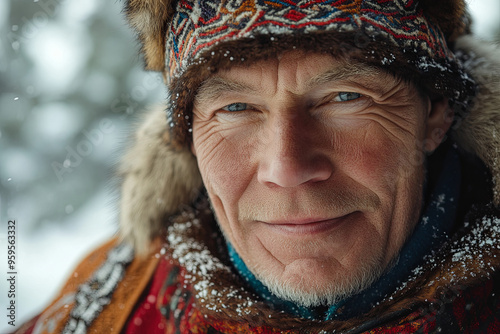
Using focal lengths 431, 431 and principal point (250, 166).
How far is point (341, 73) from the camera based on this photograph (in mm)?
1379

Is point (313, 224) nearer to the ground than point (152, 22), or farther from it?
nearer to the ground

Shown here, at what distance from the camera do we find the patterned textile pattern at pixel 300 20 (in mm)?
1303

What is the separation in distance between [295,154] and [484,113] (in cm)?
76

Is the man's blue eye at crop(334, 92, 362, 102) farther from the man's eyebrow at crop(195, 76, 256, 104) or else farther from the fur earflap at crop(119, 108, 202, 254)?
the fur earflap at crop(119, 108, 202, 254)

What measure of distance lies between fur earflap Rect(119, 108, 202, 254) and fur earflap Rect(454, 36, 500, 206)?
1.21 metres

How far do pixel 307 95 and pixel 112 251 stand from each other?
150 centimetres

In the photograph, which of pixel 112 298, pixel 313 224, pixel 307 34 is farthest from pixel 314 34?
pixel 112 298

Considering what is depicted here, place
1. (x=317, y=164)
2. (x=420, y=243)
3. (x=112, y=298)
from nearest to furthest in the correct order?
1. (x=317, y=164)
2. (x=420, y=243)
3. (x=112, y=298)

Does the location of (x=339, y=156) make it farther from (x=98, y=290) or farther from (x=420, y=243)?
(x=98, y=290)

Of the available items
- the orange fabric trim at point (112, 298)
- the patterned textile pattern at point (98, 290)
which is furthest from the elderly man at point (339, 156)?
the patterned textile pattern at point (98, 290)

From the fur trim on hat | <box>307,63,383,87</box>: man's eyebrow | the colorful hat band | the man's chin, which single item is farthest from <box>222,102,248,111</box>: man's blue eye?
the man's chin

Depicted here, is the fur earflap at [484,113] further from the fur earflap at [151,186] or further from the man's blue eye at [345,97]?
the fur earflap at [151,186]

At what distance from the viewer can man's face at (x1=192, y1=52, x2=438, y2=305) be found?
4.58 ft

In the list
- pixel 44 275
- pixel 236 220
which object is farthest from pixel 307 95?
pixel 44 275
